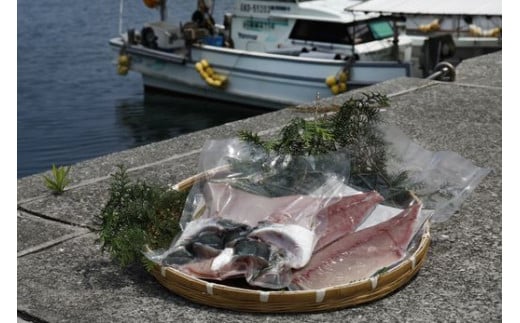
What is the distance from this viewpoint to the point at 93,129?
18.1m

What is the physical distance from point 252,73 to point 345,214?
538 inches

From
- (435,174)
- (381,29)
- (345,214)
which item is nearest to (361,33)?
(381,29)

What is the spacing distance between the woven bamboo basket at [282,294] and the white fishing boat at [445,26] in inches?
403

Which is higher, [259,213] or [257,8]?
[257,8]

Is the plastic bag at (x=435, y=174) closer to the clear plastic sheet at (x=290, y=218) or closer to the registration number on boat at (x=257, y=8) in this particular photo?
the clear plastic sheet at (x=290, y=218)

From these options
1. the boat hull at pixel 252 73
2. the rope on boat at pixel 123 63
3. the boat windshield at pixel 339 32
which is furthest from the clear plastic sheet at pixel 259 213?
the rope on boat at pixel 123 63

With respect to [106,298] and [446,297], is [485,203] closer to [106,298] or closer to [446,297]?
[446,297]

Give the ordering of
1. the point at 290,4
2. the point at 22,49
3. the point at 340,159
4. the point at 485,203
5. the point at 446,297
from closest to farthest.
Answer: the point at 446,297 < the point at 340,159 < the point at 485,203 < the point at 290,4 < the point at 22,49

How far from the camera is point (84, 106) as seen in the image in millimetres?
19547

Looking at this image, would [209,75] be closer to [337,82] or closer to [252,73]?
[252,73]

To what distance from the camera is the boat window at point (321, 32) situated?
54.7 ft

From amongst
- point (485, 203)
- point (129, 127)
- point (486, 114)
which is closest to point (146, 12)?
point (129, 127)

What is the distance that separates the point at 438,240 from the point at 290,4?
13.1 meters

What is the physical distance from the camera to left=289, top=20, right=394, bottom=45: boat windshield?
54.6ft
